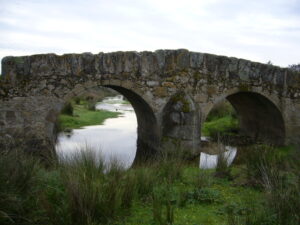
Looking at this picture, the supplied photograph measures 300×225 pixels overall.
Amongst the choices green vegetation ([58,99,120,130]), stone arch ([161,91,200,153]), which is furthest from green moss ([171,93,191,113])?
green vegetation ([58,99,120,130])

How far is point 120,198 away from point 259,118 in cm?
826

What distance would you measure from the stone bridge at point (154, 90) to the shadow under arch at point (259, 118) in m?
0.04

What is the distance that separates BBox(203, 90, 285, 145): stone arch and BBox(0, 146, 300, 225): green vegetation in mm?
4379

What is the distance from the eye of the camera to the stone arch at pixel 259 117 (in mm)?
9555

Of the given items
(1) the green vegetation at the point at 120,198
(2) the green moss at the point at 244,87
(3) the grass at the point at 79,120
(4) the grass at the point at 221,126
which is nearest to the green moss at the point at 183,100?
(2) the green moss at the point at 244,87

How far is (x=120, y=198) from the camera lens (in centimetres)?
350

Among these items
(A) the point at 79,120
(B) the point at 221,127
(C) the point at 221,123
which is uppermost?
(C) the point at 221,123

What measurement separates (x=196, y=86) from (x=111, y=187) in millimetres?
5140

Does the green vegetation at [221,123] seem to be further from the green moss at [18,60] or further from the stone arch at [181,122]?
the green moss at [18,60]

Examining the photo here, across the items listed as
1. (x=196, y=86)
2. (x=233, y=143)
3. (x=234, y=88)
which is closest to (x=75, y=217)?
(x=196, y=86)

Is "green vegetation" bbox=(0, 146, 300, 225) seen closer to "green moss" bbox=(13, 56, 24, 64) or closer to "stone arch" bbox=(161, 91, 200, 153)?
"green moss" bbox=(13, 56, 24, 64)

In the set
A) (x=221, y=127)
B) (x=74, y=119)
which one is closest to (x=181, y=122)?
(x=221, y=127)

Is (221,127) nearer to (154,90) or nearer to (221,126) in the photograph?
(221,126)

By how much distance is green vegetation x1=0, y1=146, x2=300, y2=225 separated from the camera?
301 centimetres
